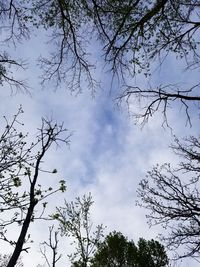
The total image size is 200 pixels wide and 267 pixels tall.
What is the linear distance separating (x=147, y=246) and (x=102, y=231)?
6090 mm

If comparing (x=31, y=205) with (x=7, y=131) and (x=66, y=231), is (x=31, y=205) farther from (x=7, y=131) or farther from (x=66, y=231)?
(x=66, y=231)

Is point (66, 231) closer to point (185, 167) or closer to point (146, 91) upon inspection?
point (185, 167)

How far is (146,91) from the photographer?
8.05 meters

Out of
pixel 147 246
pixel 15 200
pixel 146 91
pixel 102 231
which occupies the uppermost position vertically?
pixel 147 246

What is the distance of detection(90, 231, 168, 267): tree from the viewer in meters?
23.1

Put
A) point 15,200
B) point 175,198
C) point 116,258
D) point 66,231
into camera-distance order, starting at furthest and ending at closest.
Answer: point 116,258
point 66,231
point 175,198
point 15,200

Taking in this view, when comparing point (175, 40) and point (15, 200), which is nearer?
point (15, 200)

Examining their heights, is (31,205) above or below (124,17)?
below

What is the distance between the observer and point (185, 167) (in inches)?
442

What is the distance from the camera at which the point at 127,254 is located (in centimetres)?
2384

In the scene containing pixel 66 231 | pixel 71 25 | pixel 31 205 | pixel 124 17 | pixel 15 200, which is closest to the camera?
pixel 15 200

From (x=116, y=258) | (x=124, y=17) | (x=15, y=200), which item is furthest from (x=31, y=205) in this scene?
(x=116, y=258)

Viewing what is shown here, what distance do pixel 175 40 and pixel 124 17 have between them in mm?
1317

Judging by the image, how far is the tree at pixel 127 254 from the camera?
23125 millimetres
